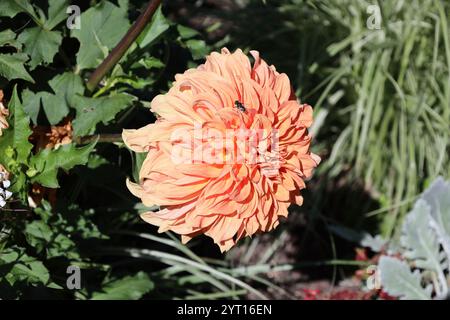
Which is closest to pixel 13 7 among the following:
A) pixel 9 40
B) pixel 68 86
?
pixel 9 40

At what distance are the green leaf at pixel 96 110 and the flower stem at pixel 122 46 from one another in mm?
50

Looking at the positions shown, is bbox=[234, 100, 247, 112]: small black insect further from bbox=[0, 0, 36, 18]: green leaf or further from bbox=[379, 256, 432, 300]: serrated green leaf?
bbox=[379, 256, 432, 300]: serrated green leaf

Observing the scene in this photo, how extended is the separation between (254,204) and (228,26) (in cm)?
140

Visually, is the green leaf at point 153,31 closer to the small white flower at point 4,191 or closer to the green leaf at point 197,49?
the green leaf at point 197,49

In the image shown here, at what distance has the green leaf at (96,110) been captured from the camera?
1.45m

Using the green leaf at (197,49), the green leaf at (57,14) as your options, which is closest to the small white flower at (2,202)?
the green leaf at (57,14)

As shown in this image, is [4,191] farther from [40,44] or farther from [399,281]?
[399,281]

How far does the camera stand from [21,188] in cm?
136

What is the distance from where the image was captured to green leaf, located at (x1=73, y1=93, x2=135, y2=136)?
1.45 m

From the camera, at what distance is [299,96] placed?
229 centimetres

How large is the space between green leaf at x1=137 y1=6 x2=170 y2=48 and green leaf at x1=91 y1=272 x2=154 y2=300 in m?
0.58

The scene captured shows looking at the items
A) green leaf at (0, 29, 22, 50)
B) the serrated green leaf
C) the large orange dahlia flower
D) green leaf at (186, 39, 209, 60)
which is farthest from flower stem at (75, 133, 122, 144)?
the serrated green leaf

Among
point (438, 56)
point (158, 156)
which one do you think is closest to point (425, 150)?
point (438, 56)
